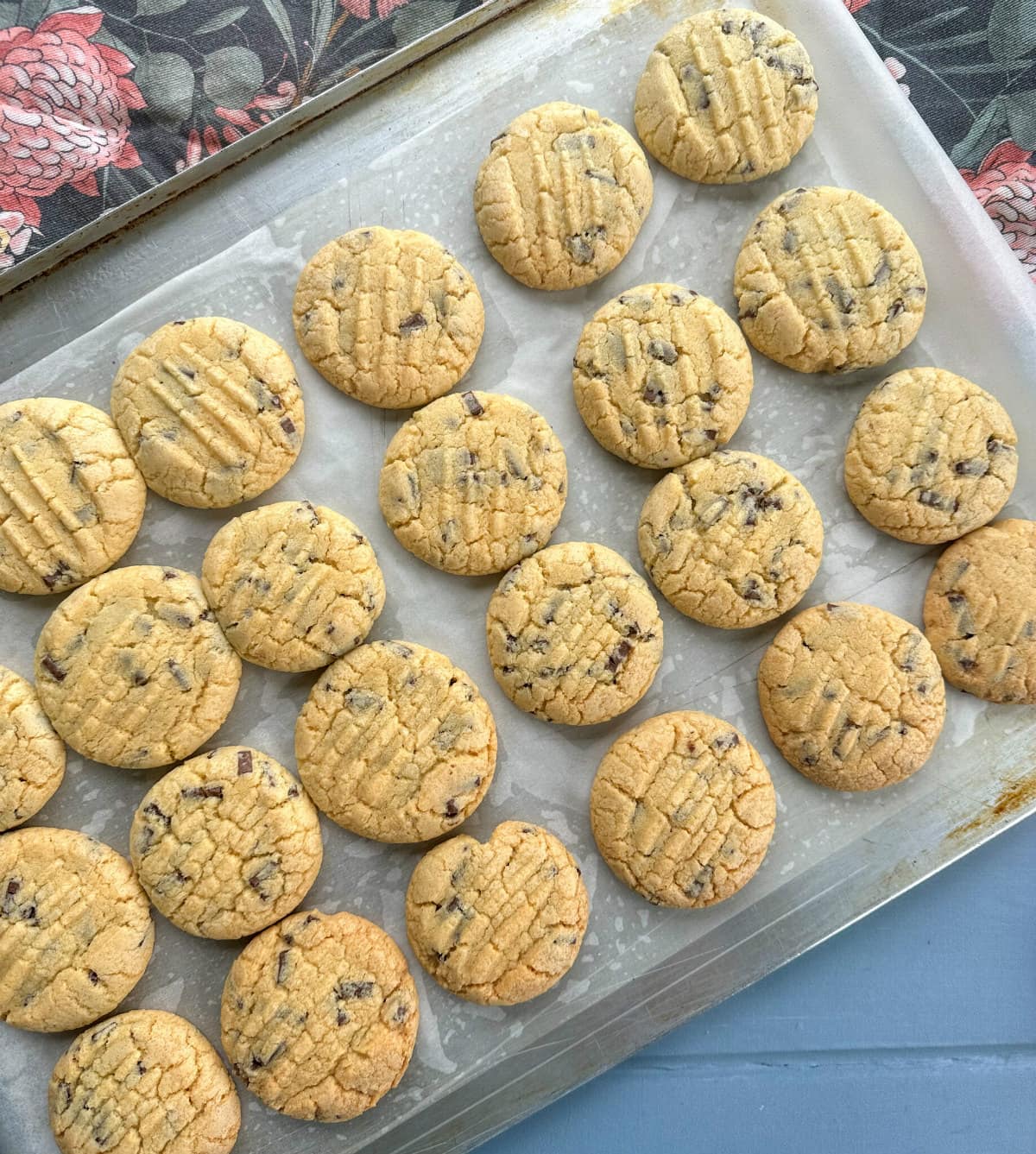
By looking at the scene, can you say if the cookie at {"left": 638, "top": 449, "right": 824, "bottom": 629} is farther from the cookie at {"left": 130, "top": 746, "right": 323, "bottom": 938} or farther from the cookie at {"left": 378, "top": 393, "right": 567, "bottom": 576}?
the cookie at {"left": 130, "top": 746, "right": 323, "bottom": 938}

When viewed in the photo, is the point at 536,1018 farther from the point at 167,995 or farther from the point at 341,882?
the point at 167,995

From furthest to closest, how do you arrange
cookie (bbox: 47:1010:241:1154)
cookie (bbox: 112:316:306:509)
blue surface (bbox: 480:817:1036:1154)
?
1. blue surface (bbox: 480:817:1036:1154)
2. cookie (bbox: 112:316:306:509)
3. cookie (bbox: 47:1010:241:1154)

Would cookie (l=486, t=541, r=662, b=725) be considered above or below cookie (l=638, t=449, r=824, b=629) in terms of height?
below

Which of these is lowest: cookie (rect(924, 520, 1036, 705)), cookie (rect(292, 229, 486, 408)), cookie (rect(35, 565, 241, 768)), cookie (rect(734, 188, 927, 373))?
cookie (rect(35, 565, 241, 768))

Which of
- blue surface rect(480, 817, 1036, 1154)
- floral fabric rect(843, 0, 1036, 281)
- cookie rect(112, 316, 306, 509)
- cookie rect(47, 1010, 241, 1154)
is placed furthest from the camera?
floral fabric rect(843, 0, 1036, 281)

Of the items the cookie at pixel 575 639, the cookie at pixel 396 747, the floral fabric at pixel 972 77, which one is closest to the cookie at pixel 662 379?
the cookie at pixel 575 639

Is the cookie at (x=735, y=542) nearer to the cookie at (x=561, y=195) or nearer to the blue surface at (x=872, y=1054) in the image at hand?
the cookie at (x=561, y=195)

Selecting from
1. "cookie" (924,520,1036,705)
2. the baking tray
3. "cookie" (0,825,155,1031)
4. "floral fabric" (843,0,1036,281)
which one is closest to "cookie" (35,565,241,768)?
"cookie" (0,825,155,1031)
